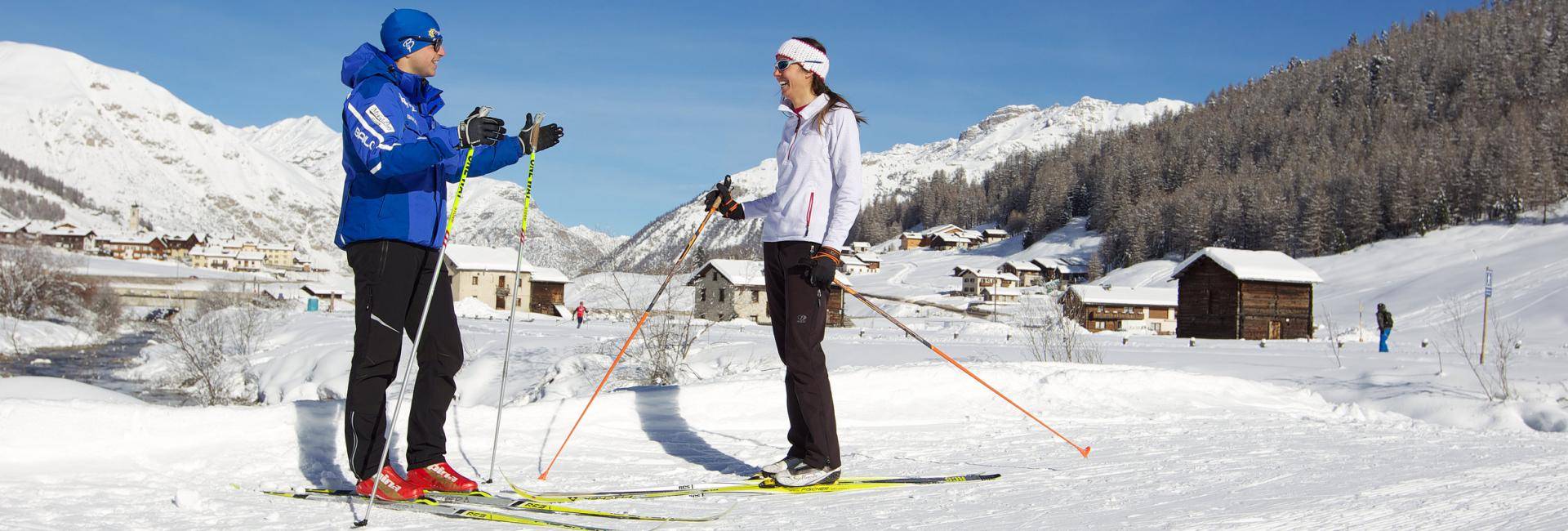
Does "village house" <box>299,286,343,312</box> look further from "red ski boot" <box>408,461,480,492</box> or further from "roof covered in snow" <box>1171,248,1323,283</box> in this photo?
"red ski boot" <box>408,461,480,492</box>

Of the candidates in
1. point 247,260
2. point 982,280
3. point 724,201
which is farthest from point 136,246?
point 724,201

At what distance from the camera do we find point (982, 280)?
83312mm

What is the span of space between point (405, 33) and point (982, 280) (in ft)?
269

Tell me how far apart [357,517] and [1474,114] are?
12011 cm

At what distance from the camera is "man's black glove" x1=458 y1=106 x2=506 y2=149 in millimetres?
3344

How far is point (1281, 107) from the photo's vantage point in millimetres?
123438

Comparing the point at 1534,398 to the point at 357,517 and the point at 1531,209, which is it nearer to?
the point at 357,517

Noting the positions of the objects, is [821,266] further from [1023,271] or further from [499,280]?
[1023,271]

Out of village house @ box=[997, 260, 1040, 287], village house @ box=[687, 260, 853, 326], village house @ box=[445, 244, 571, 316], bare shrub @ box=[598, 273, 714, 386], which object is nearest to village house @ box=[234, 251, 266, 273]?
village house @ box=[445, 244, 571, 316]

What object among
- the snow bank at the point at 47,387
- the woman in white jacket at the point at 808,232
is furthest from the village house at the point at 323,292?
the woman in white jacket at the point at 808,232

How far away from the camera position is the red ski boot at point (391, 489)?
10.7 feet

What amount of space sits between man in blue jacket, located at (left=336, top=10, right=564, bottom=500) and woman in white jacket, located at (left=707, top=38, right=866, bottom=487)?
101 centimetres

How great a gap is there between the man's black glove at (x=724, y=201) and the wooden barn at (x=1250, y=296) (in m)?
38.0

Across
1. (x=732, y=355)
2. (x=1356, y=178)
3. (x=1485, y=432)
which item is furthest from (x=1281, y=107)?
(x=1485, y=432)
